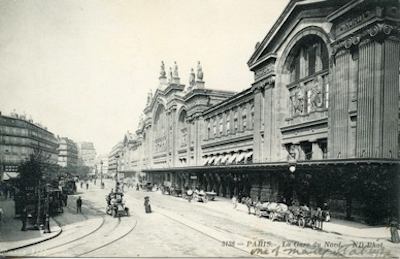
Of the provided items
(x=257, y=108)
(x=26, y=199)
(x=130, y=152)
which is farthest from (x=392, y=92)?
(x=130, y=152)

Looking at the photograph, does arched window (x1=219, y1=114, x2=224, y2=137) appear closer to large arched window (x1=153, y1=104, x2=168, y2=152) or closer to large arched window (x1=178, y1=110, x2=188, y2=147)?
large arched window (x1=178, y1=110, x2=188, y2=147)

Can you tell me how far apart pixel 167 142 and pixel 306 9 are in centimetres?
4571

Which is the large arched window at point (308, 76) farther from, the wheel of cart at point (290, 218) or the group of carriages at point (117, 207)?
the group of carriages at point (117, 207)

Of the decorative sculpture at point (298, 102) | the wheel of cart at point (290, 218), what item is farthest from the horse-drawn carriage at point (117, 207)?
the decorative sculpture at point (298, 102)

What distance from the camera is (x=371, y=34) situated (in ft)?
63.2

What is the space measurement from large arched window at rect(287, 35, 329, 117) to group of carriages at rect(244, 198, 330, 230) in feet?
25.9

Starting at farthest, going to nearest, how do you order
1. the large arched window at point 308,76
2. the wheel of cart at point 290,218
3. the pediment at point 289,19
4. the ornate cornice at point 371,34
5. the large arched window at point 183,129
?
the large arched window at point 183,129 < the large arched window at point 308,76 < the pediment at point 289,19 < the wheel of cart at point 290,218 < the ornate cornice at point 371,34

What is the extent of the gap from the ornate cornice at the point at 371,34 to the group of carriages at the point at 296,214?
10103 mm

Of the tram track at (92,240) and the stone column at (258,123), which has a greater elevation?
the stone column at (258,123)

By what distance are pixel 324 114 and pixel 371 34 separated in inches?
270

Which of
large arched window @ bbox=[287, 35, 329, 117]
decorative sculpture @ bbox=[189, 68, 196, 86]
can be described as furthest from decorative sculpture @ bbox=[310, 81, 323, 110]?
decorative sculpture @ bbox=[189, 68, 196, 86]

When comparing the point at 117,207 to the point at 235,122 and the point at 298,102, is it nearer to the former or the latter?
the point at 298,102

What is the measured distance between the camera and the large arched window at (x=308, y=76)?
25.0 metres

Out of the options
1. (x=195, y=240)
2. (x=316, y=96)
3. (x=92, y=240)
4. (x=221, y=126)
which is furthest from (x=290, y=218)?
(x=221, y=126)
